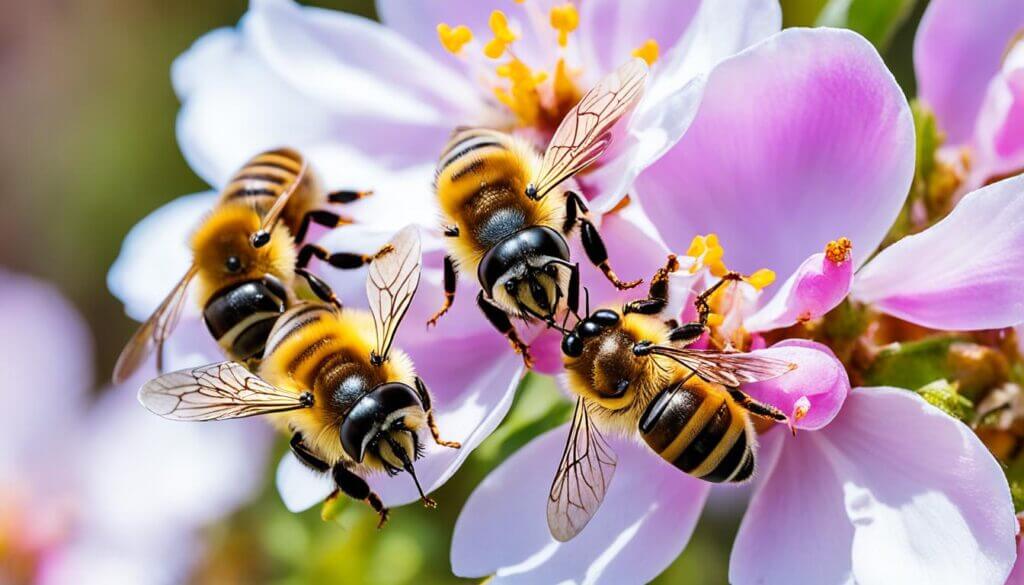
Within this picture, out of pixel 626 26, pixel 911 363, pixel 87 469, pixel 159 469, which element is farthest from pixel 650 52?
pixel 87 469

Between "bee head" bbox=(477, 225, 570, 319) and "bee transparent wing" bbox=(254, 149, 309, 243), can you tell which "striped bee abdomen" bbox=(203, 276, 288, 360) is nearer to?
"bee transparent wing" bbox=(254, 149, 309, 243)

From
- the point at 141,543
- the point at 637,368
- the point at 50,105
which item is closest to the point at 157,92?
the point at 50,105

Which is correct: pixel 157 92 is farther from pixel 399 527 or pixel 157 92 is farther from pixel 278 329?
pixel 278 329

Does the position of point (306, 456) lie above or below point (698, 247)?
below

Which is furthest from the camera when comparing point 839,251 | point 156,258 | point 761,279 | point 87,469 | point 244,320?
point 87,469

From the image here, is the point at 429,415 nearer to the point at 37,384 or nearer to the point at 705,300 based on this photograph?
the point at 705,300

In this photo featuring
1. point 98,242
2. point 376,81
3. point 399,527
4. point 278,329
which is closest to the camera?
point 278,329

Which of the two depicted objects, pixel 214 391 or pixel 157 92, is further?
pixel 157 92
